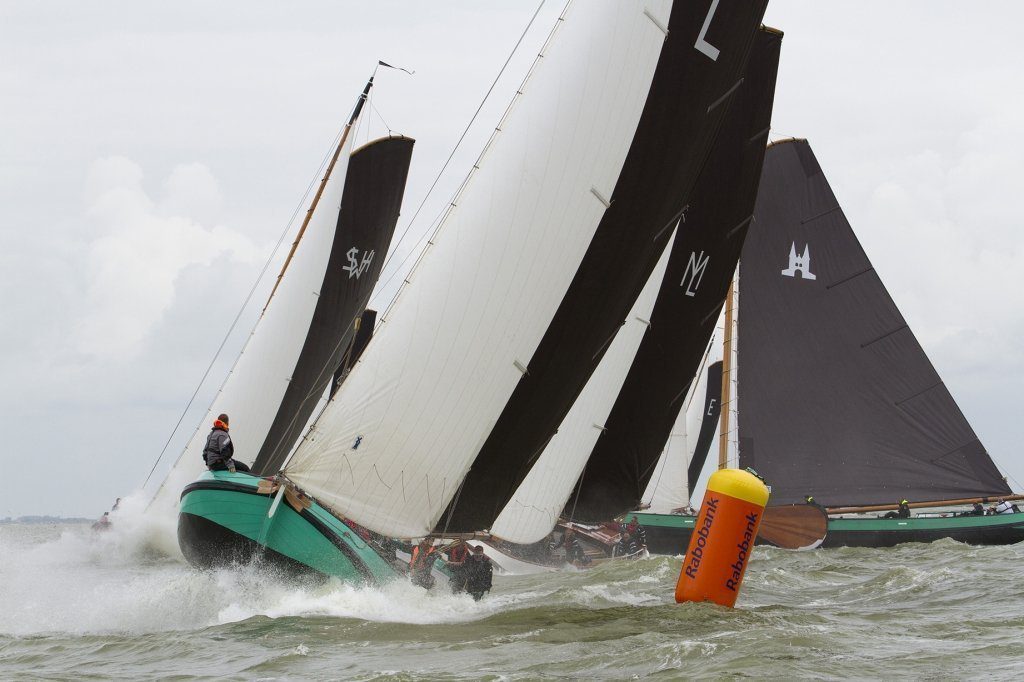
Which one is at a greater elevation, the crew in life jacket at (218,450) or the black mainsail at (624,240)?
the black mainsail at (624,240)

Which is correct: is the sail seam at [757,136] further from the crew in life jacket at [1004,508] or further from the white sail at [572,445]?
the crew in life jacket at [1004,508]

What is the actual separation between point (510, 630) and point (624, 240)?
5246 mm

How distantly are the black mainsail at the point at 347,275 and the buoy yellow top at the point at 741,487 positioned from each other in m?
13.0

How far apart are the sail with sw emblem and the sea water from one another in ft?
5.32

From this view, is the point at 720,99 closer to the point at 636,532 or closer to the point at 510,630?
the point at 510,630

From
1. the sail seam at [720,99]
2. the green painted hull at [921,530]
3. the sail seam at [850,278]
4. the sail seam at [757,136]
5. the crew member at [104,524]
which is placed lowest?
A: the crew member at [104,524]

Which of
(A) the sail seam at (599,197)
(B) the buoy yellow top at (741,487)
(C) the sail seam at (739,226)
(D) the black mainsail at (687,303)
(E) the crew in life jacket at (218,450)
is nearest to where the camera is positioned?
(B) the buoy yellow top at (741,487)

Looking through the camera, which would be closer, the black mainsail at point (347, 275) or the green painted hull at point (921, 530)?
the black mainsail at point (347, 275)

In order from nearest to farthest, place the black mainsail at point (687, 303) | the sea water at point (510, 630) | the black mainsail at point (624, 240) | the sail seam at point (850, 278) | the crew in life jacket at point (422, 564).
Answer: the sea water at point (510, 630) < the black mainsail at point (624, 240) < the crew in life jacket at point (422, 564) < the black mainsail at point (687, 303) < the sail seam at point (850, 278)

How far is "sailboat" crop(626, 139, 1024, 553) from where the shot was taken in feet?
102

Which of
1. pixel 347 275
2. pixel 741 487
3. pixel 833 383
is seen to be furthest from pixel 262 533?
pixel 833 383

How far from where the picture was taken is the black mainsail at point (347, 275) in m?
26.3

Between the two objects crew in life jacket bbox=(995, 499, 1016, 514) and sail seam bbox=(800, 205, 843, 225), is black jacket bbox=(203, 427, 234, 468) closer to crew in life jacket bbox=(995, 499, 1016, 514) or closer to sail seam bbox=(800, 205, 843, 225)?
sail seam bbox=(800, 205, 843, 225)

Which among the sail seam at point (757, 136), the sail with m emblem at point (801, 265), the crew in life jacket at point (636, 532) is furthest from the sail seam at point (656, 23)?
the crew in life jacket at point (636, 532)
